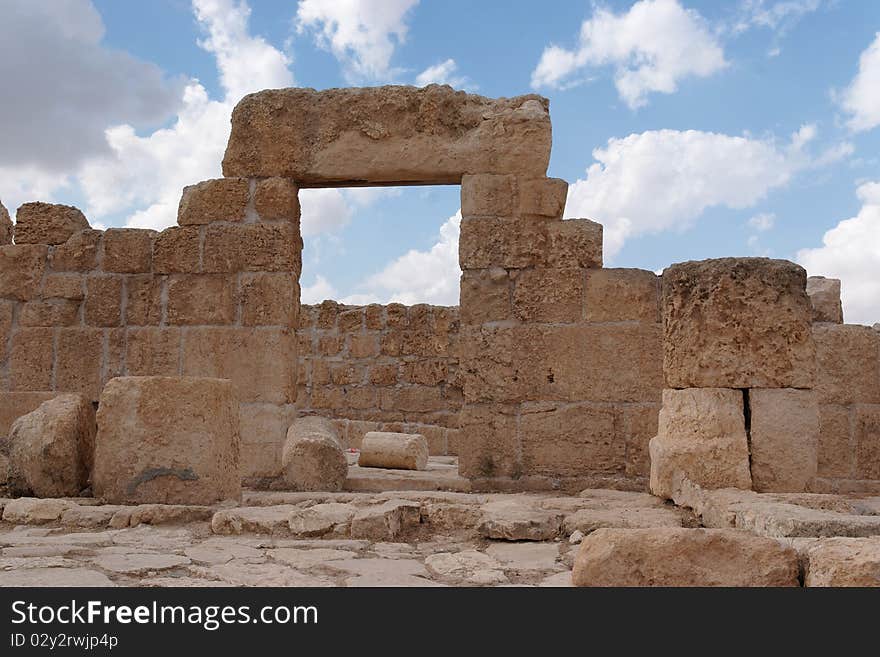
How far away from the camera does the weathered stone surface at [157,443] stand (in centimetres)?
488

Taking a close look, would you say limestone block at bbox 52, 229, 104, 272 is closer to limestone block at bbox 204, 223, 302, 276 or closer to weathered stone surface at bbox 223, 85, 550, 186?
limestone block at bbox 204, 223, 302, 276

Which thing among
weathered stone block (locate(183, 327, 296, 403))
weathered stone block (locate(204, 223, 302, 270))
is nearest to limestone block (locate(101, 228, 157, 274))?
weathered stone block (locate(204, 223, 302, 270))

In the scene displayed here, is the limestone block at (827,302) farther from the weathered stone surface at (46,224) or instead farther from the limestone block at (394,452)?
the weathered stone surface at (46,224)

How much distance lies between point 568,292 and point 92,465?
3.52 meters

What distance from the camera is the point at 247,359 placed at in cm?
671

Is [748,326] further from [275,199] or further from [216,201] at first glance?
[216,201]

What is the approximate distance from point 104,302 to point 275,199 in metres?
1.65

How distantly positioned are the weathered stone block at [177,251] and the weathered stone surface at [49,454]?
1.82m

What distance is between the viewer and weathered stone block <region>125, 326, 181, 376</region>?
681 centimetres

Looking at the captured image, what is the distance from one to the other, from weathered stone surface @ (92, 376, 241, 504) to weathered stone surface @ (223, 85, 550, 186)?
2.52m

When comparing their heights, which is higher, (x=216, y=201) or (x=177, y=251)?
(x=216, y=201)

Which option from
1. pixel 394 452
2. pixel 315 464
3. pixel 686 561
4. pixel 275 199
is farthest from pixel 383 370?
pixel 686 561
